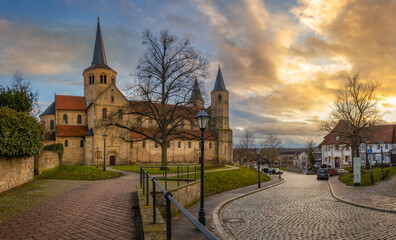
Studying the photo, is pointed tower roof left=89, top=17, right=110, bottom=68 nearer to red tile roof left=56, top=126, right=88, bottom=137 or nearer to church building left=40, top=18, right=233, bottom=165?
church building left=40, top=18, right=233, bottom=165

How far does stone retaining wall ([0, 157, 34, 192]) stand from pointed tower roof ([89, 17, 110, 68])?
126 ft

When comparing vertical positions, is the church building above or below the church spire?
below

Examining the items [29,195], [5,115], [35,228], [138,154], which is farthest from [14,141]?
[138,154]

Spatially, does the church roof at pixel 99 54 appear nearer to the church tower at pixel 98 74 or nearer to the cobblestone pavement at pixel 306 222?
the church tower at pixel 98 74

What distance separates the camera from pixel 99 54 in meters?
53.1

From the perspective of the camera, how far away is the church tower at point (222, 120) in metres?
65.1

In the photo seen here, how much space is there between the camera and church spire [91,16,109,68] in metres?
52.8

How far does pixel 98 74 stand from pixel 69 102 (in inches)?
303

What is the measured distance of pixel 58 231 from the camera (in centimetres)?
621

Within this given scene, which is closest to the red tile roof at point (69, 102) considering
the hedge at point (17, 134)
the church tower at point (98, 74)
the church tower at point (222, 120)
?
the church tower at point (98, 74)

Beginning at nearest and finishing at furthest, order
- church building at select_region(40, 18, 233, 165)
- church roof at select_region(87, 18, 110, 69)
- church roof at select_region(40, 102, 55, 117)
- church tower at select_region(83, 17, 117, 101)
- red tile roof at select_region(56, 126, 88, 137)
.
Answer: church building at select_region(40, 18, 233, 165)
red tile roof at select_region(56, 126, 88, 137)
church roof at select_region(40, 102, 55, 117)
church tower at select_region(83, 17, 117, 101)
church roof at select_region(87, 18, 110, 69)

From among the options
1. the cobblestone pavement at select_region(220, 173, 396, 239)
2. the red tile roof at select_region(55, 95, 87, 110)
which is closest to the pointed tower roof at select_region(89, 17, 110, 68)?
the red tile roof at select_region(55, 95, 87, 110)

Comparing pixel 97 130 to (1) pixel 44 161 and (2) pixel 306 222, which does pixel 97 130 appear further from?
(2) pixel 306 222

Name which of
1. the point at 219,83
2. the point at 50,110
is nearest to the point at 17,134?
the point at 50,110
